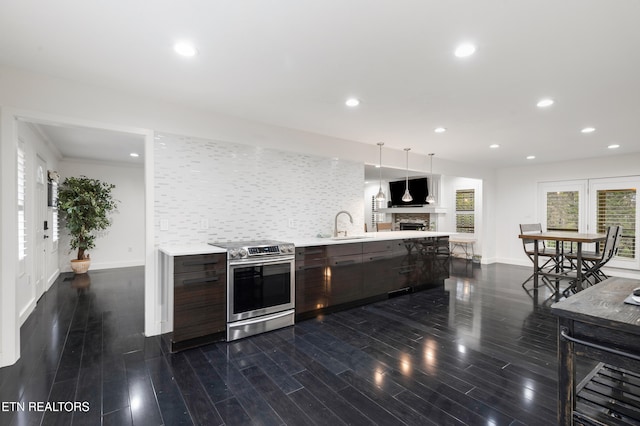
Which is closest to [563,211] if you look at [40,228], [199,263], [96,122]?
[199,263]

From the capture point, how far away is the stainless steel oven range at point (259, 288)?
2.93 meters

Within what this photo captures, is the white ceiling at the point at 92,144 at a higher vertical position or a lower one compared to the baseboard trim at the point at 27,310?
higher

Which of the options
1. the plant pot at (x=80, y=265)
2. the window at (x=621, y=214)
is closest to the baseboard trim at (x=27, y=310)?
A: the plant pot at (x=80, y=265)

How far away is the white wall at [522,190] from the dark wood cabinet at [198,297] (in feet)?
23.9

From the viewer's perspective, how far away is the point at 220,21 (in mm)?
1782

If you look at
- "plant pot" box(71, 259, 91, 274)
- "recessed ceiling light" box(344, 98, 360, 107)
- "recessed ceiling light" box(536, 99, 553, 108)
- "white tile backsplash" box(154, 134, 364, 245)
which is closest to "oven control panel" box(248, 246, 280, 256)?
"white tile backsplash" box(154, 134, 364, 245)

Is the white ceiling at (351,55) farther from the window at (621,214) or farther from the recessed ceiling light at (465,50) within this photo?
the window at (621,214)

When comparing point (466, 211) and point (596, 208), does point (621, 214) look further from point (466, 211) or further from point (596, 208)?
point (466, 211)

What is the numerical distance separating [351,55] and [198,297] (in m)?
2.44

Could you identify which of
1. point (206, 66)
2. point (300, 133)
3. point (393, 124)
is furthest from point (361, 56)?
point (300, 133)

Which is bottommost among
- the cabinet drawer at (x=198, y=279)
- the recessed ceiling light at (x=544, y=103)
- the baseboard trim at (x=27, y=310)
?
the baseboard trim at (x=27, y=310)

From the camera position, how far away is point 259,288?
3.10 m

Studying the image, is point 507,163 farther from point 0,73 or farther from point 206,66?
point 0,73

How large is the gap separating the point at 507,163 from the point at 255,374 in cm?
707
